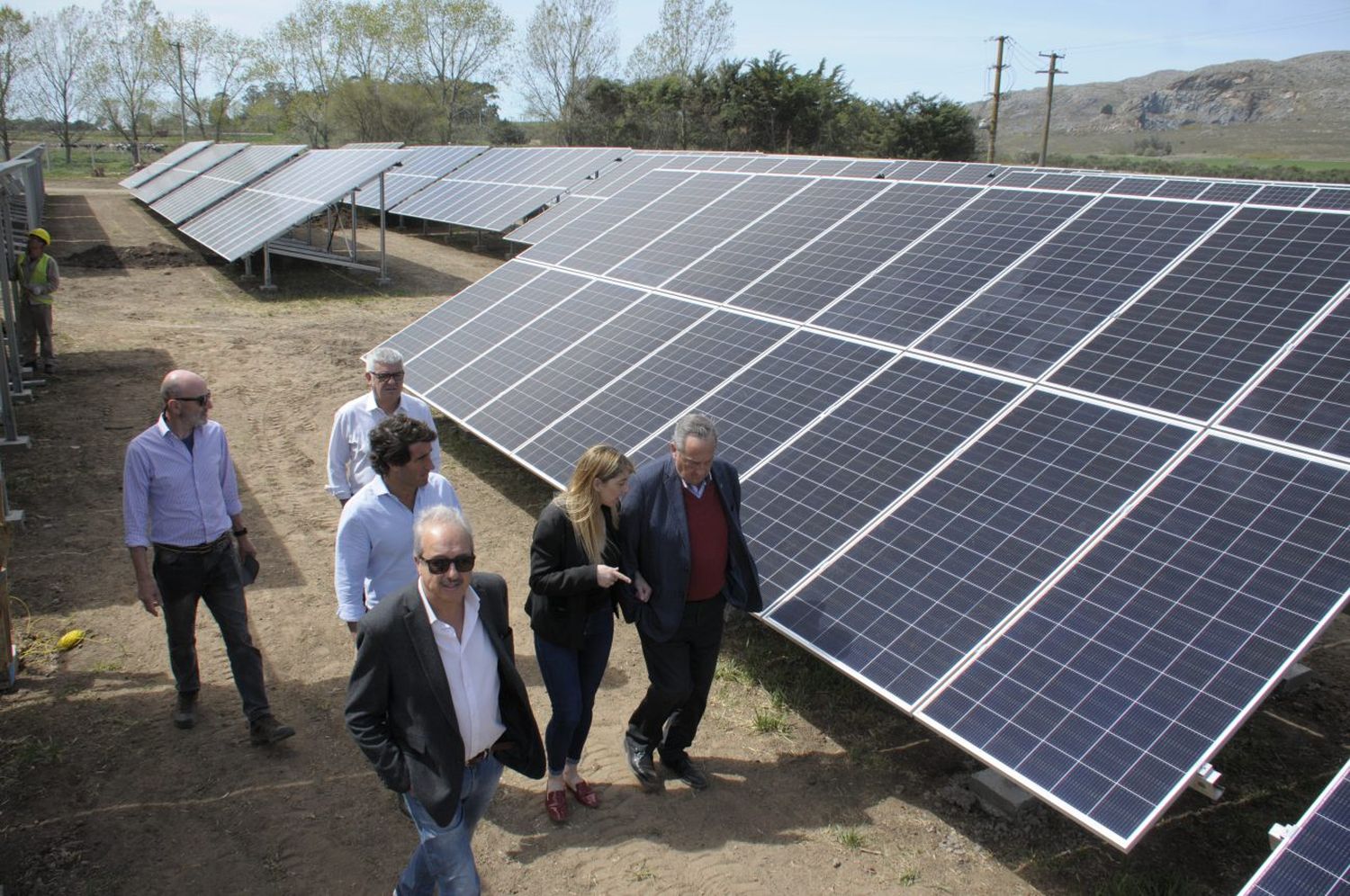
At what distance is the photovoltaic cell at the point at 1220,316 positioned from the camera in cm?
537

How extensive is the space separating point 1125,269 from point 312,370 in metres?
11.4

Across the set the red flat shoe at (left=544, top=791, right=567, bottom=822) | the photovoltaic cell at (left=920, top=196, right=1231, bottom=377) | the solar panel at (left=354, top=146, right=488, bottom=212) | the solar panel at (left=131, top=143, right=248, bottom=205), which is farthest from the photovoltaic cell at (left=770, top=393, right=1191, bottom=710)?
the solar panel at (left=131, top=143, right=248, bottom=205)

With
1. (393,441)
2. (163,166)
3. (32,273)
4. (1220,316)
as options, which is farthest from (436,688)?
(163,166)

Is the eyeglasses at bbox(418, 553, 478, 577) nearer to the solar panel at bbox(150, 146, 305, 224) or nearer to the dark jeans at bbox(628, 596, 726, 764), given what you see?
the dark jeans at bbox(628, 596, 726, 764)

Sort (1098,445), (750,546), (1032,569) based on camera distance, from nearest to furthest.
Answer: (1032,569), (1098,445), (750,546)

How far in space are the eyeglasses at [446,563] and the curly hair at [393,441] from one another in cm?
101

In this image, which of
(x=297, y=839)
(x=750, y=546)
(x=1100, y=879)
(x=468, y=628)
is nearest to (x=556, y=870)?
(x=297, y=839)

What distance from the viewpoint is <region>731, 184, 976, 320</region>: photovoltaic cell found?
25.9ft

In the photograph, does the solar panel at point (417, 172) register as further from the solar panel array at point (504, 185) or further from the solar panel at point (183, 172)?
the solar panel at point (183, 172)

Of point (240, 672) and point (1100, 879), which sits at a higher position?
point (240, 672)

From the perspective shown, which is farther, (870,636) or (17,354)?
(17,354)

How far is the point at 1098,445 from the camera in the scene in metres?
5.25

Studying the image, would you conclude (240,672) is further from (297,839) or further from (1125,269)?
(1125,269)

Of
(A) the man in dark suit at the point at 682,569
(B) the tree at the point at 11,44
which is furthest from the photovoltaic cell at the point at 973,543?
(B) the tree at the point at 11,44
